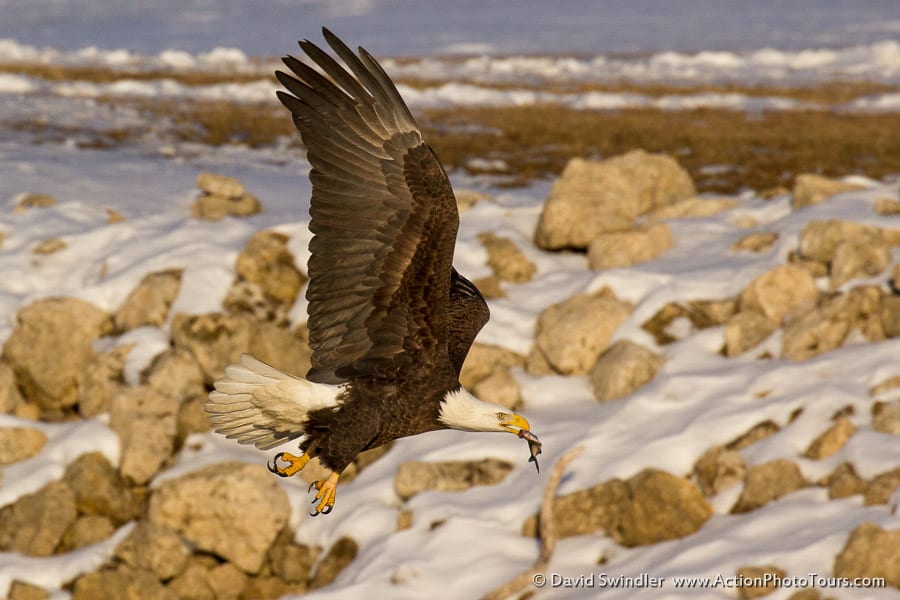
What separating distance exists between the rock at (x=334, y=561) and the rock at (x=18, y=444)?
11.0 ft

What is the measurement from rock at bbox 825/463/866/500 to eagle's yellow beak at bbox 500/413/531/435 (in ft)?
16.0

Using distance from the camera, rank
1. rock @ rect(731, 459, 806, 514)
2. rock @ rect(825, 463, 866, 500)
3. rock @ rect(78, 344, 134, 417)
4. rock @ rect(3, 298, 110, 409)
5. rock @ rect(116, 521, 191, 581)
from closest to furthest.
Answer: rock @ rect(825, 463, 866, 500)
rock @ rect(731, 459, 806, 514)
rock @ rect(116, 521, 191, 581)
rock @ rect(78, 344, 134, 417)
rock @ rect(3, 298, 110, 409)

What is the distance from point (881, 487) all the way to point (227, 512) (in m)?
5.62

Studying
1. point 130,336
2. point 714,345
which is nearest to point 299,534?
point 130,336

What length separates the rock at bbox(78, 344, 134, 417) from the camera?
11.7 meters

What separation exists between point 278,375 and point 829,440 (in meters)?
5.79

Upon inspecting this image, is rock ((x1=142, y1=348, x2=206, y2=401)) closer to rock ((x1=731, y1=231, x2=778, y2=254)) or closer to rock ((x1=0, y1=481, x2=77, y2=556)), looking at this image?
rock ((x1=0, y1=481, x2=77, y2=556))

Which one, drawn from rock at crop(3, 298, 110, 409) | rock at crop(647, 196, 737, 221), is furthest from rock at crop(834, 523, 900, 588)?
rock at crop(3, 298, 110, 409)

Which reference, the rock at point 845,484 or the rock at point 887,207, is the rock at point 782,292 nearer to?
the rock at point 887,207

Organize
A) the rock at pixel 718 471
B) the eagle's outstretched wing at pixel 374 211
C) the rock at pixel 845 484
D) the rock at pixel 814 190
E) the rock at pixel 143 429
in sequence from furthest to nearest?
the rock at pixel 814 190 → the rock at pixel 143 429 → the rock at pixel 718 471 → the rock at pixel 845 484 → the eagle's outstretched wing at pixel 374 211

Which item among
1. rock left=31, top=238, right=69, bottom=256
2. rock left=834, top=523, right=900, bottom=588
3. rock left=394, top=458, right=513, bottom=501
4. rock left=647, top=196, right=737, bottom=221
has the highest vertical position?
rock left=31, top=238, right=69, bottom=256

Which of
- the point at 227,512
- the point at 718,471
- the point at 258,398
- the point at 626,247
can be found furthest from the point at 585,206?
the point at 258,398

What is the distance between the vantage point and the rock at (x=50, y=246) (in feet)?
44.2

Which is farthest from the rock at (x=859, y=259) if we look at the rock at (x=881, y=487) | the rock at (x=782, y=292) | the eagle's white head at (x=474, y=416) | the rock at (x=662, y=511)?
the eagle's white head at (x=474, y=416)
